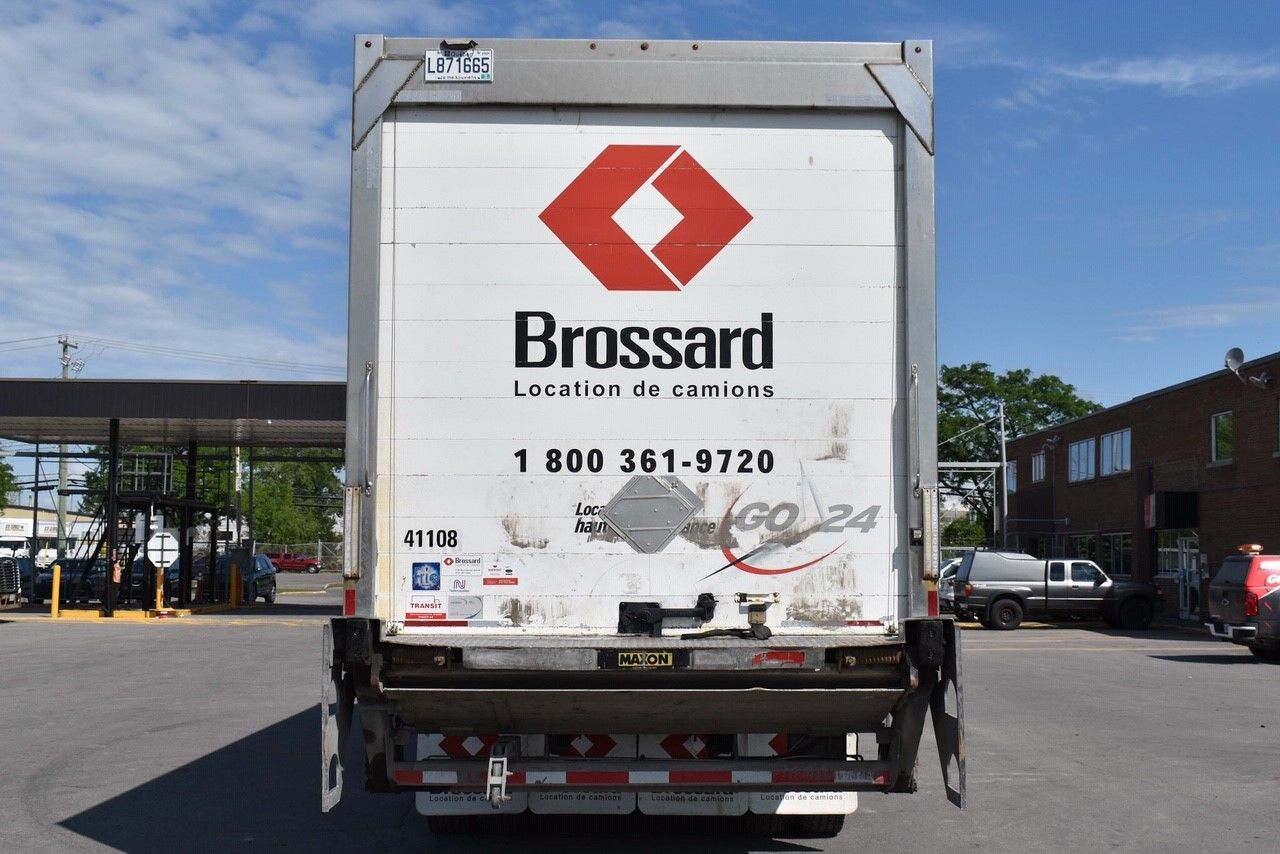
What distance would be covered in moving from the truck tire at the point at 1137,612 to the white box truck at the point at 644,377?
26387 millimetres

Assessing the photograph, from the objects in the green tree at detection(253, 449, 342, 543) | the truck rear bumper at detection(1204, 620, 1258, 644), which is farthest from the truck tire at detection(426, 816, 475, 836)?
the green tree at detection(253, 449, 342, 543)

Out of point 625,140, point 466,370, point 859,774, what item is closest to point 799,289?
point 625,140

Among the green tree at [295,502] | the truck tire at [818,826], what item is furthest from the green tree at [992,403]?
the truck tire at [818,826]

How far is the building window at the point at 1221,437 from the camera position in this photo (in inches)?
1294

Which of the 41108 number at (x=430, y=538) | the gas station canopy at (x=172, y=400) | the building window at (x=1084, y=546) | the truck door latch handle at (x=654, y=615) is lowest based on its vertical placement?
the building window at (x=1084, y=546)

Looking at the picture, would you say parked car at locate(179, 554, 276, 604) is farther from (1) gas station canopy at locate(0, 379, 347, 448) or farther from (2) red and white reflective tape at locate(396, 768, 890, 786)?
(2) red and white reflective tape at locate(396, 768, 890, 786)

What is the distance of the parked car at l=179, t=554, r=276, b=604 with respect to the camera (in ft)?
127

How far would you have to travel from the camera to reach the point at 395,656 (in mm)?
5840

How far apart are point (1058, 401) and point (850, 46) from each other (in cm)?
7260

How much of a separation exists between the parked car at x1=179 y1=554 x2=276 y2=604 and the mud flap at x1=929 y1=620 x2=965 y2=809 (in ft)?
113

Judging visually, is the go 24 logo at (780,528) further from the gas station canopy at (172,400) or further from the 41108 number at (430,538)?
the gas station canopy at (172,400)

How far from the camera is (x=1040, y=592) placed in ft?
101

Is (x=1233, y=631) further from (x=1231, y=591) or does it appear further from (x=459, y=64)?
(x=459, y=64)

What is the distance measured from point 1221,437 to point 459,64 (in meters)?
31.5
